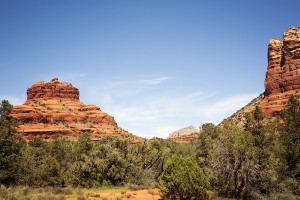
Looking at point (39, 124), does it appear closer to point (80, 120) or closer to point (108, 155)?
point (80, 120)

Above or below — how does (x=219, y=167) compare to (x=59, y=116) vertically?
below

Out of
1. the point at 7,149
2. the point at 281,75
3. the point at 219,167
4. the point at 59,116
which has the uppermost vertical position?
the point at 281,75

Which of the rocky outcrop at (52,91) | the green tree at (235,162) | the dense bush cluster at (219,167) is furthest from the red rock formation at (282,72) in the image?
the rocky outcrop at (52,91)

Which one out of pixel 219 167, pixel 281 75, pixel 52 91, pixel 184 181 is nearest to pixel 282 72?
pixel 281 75

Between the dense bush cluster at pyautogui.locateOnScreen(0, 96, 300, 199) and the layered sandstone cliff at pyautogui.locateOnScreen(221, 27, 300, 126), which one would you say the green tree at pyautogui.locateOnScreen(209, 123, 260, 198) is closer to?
the dense bush cluster at pyautogui.locateOnScreen(0, 96, 300, 199)

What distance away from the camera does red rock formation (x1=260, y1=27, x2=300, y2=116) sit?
97.7 meters

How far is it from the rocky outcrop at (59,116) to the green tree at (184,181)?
8328 centimetres

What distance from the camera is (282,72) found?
355 feet

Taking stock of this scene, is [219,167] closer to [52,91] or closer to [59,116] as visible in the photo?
[59,116]

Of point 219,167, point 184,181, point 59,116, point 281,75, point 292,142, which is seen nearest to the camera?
point 184,181

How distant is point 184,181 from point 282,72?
342ft

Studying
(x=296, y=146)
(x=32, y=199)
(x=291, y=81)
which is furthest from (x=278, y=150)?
(x=291, y=81)

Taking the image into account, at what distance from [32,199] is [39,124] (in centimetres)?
10220

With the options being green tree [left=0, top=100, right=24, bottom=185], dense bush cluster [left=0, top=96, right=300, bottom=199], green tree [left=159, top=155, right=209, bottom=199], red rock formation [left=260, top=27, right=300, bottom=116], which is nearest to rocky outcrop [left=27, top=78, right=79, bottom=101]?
red rock formation [left=260, top=27, right=300, bottom=116]
